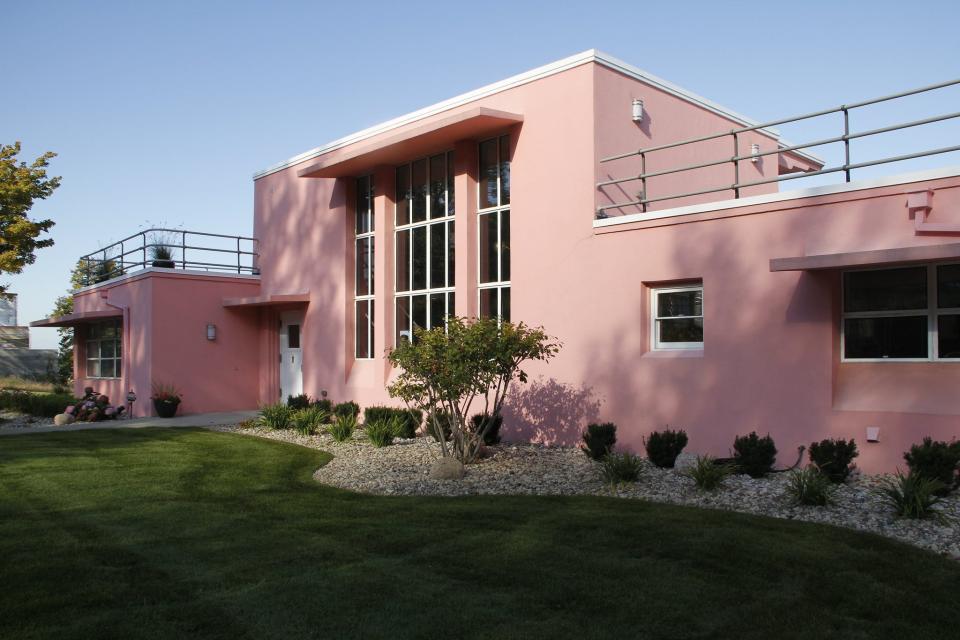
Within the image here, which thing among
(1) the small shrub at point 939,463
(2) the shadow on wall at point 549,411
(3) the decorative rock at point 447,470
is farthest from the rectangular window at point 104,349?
(1) the small shrub at point 939,463

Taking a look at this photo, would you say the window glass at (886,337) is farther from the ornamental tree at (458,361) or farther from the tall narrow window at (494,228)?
the tall narrow window at (494,228)

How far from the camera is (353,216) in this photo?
661 inches

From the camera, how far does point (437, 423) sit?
→ 10.4 m

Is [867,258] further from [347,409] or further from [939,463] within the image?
[347,409]

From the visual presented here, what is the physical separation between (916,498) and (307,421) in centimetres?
989

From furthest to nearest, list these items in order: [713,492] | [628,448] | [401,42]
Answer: [401,42]
[628,448]
[713,492]

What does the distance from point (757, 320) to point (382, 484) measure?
16.7 feet

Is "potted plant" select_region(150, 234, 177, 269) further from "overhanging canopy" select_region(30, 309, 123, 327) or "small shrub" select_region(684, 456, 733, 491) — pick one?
Result: "small shrub" select_region(684, 456, 733, 491)

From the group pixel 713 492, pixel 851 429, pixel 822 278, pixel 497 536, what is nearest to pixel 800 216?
pixel 822 278

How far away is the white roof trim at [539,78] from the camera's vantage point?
12.2 m

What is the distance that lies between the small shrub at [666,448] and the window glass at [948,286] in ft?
10.8

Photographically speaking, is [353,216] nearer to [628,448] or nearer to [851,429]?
[628,448]

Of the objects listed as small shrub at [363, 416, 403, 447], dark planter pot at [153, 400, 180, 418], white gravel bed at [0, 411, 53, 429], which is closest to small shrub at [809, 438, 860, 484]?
small shrub at [363, 416, 403, 447]

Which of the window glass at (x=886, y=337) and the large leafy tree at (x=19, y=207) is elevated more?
the large leafy tree at (x=19, y=207)
